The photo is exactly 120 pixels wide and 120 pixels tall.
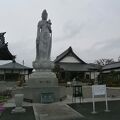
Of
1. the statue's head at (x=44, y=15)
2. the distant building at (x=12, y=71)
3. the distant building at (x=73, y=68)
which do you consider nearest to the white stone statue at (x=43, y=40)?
the statue's head at (x=44, y=15)

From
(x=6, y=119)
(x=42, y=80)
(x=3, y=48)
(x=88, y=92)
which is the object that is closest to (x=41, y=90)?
(x=42, y=80)

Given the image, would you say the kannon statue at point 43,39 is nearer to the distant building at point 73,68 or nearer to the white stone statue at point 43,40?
the white stone statue at point 43,40

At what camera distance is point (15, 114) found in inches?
522

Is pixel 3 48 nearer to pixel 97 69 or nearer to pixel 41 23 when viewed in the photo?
pixel 41 23

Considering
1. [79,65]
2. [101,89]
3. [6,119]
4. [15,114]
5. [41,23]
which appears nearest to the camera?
[6,119]

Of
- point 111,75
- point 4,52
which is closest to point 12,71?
point 4,52

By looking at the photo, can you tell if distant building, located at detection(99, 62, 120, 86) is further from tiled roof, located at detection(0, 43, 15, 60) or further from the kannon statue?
the kannon statue

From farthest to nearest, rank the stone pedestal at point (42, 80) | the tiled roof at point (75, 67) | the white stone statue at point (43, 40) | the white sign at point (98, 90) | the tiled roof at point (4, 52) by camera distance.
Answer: the tiled roof at point (75, 67) → the tiled roof at point (4, 52) → the white stone statue at point (43, 40) → the stone pedestal at point (42, 80) → the white sign at point (98, 90)

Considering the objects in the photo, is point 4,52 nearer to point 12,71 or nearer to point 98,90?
point 12,71

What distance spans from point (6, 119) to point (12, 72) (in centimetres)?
3971

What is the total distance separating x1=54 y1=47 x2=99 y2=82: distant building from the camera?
5434 centimetres

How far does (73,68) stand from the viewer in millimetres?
55562

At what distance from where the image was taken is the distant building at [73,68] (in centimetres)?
5434

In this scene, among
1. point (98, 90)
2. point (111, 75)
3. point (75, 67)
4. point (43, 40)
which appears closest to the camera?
point (98, 90)
